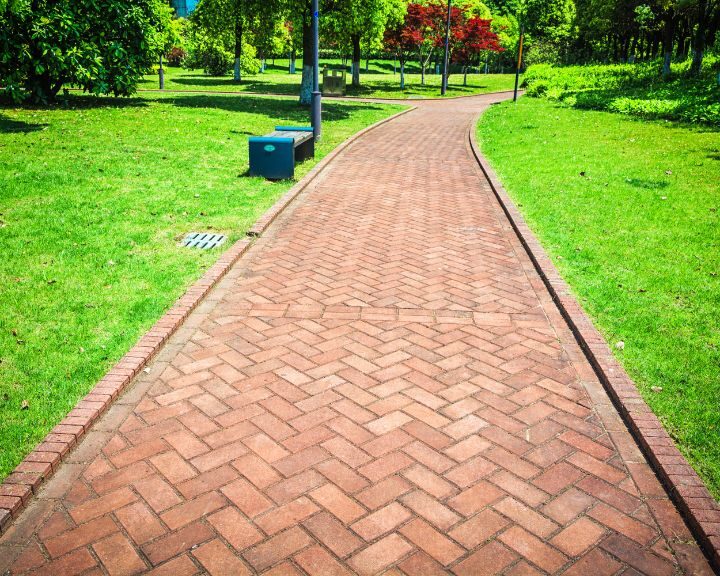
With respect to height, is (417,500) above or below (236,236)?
below

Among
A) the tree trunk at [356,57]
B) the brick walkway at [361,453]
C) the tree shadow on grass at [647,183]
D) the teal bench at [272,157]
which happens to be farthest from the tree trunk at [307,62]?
the brick walkway at [361,453]

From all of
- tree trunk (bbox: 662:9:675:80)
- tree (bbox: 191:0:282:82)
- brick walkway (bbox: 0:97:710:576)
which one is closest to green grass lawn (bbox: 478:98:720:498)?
brick walkway (bbox: 0:97:710:576)

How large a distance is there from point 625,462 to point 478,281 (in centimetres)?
307

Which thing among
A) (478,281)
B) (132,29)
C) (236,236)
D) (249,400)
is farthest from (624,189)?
(132,29)

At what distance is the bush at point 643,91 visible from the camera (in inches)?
770

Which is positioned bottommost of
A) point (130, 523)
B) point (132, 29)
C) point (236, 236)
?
point (130, 523)

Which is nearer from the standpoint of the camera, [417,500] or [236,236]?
[417,500]

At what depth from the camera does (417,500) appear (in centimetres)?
328

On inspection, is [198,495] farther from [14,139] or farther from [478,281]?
[14,139]

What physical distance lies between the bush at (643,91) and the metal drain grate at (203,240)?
16.7 metres

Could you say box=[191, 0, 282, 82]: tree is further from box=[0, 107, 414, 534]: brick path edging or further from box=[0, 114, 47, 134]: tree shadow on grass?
box=[0, 107, 414, 534]: brick path edging

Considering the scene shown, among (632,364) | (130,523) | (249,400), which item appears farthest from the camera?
(632,364)

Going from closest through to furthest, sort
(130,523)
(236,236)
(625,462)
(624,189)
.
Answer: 1. (130,523)
2. (625,462)
3. (236,236)
4. (624,189)

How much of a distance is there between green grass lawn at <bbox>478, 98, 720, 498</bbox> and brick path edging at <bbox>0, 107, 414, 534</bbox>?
3.86 meters
